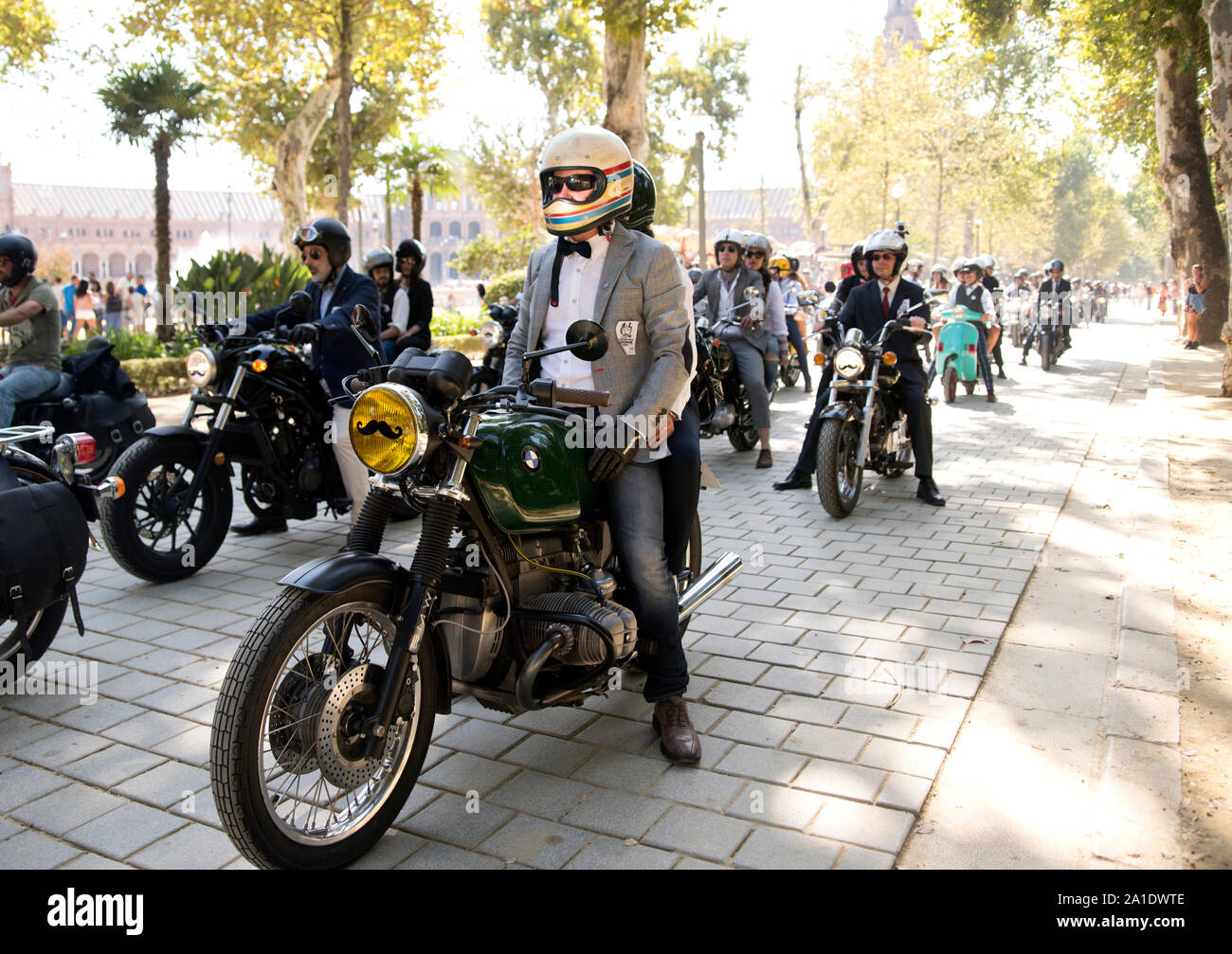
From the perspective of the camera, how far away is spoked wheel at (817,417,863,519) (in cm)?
750

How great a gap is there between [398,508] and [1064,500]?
5024 millimetres

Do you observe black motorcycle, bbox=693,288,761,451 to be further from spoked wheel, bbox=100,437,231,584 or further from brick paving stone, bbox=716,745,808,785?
brick paving stone, bbox=716,745,808,785

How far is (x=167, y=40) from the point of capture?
2455 cm

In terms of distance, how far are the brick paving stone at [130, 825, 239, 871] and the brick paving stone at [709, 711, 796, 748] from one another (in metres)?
1.78

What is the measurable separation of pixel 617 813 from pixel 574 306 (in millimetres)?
1801

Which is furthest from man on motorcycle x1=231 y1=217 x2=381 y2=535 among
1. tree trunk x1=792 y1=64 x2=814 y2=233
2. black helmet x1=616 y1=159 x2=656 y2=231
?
tree trunk x1=792 y1=64 x2=814 y2=233

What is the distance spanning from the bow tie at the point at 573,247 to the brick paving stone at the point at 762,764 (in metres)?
1.92

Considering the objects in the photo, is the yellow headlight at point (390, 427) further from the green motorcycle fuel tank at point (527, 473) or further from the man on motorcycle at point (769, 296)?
the man on motorcycle at point (769, 296)

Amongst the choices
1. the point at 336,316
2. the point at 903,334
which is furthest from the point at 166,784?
the point at 903,334

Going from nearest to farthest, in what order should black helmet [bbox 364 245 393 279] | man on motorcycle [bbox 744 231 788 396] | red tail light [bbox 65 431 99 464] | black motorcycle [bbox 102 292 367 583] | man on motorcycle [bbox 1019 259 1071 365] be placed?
1. red tail light [bbox 65 431 99 464]
2. black motorcycle [bbox 102 292 367 583]
3. black helmet [bbox 364 245 393 279]
4. man on motorcycle [bbox 744 231 788 396]
5. man on motorcycle [bbox 1019 259 1071 365]

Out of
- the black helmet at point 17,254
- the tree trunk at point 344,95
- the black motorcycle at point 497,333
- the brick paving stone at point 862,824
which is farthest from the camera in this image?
the tree trunk at point 344,95

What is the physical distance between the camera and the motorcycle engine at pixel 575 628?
3.42m

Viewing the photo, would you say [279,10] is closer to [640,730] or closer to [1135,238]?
[640,730]

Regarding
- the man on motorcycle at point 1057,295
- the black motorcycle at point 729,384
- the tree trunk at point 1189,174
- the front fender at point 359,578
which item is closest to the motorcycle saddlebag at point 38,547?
the front fender at point 359,578
